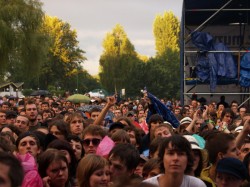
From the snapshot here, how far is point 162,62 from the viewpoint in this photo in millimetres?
65375

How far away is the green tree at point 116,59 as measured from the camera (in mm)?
86125

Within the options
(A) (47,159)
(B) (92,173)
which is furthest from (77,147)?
(B) (92,173)

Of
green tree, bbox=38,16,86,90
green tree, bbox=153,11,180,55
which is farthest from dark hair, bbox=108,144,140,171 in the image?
green tree, bbox=153,11,180,55

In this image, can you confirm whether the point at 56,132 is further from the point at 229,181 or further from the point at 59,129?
the point at 229,181

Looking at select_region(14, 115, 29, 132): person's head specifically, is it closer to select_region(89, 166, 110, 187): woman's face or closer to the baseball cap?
select_region(89, 166, 110, 187): woman's face

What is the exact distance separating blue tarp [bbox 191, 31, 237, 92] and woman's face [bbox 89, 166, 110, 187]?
51.6 ft

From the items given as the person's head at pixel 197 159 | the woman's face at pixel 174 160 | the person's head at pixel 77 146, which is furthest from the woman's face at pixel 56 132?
the woman's face at pixel 174 160

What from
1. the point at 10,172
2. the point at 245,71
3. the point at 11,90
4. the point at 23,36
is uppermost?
the point at 23,36

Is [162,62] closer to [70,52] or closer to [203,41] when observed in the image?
[70,52]

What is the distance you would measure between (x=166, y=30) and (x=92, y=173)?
101m

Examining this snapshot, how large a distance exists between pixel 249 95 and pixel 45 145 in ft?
51.7

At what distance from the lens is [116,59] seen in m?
90.5

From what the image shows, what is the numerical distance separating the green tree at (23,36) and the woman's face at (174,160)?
25.1m

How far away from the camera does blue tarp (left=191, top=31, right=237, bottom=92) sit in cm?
2094
